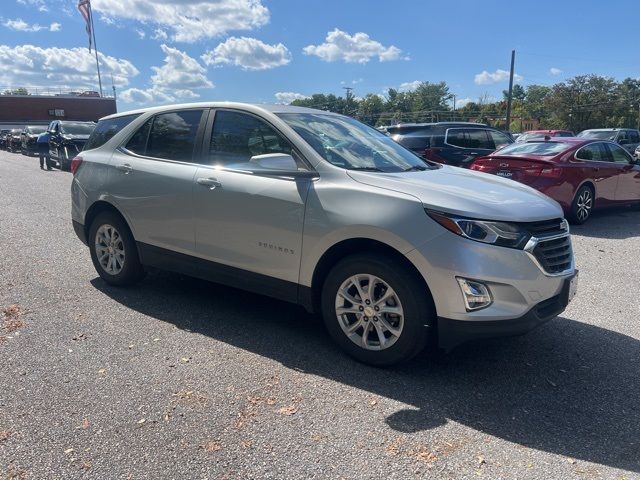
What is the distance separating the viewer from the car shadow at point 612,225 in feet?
28.4

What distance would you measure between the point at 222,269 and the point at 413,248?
1754 mm

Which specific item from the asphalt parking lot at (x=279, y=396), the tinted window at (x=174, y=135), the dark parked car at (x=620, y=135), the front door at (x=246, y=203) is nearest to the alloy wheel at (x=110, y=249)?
the asphalt parking lot at (x=279, y=396)

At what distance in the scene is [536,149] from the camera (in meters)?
9.56

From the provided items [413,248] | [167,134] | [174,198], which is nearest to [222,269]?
[174,198]

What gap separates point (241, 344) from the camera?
4.14 metres

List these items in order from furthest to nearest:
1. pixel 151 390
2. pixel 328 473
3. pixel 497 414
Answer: pixel 151 390 < pixel 497 414 < pixel 328 473

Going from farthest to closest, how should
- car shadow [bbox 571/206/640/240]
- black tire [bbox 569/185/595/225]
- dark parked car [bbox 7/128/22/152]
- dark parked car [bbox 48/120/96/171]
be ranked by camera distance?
dark parked car [bbox 7/128/22/152] → dark parked car [bbox 48/120/96/171] → black tire [bbox 569/185/595/225] → car shadow [bbox 571/206/640/240]

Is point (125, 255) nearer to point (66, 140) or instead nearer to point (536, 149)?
point (536, 149)

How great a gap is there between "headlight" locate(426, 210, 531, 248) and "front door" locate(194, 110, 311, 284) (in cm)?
106

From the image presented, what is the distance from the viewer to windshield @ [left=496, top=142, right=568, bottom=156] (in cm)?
930

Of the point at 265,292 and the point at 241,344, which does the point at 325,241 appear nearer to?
the point at 265,292

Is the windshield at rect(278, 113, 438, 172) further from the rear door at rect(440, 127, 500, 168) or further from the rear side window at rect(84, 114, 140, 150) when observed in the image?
the rear door at rect(440, 127, 500, 168)

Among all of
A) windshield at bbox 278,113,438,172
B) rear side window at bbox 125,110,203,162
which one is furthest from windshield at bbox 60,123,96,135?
windshield at bbox 278,113,438,172

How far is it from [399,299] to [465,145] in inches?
419
